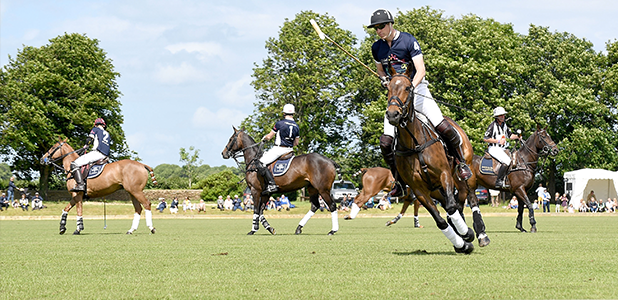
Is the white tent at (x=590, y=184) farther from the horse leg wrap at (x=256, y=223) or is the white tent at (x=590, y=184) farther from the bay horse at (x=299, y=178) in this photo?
the horse leg wrap at (x=256, y=223)

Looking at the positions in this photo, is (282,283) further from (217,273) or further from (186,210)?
(186,210)

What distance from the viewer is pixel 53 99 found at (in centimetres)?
5416

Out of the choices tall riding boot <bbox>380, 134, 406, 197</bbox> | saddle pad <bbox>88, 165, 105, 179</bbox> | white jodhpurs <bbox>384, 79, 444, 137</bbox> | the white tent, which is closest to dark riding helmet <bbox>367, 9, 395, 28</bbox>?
white jodhpurs <bbox>384, 79, 444, 137</bbox>

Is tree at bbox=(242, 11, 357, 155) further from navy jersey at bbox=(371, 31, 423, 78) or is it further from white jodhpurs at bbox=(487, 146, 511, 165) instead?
navy jersey at bbox=(371, 31, 423, 78)

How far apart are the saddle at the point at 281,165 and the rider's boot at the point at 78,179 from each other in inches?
200

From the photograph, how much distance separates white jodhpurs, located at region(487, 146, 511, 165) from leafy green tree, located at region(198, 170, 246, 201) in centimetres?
3329

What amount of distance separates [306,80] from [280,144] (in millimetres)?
37558

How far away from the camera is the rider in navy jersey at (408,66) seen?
30.2ft

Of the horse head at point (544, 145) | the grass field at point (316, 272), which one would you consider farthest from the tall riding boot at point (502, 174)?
the grass field at point (316, 272)

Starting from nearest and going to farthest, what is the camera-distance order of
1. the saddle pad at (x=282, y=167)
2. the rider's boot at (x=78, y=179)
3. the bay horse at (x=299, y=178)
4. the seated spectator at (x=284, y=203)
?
1. the bay horse at (x=299, y=178)
2. the saddle pad at (x=282, y=167)
3. the rider's boot at (x=78, y=179)
4. the seated spectator at (x=284, y=203)

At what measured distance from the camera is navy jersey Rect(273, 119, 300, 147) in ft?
55.9

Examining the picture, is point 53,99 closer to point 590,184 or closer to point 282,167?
point 590,184

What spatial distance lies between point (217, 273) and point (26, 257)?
12.4 feet

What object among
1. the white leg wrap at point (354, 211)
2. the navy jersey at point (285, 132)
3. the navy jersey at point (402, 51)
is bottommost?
the white leg wrap at point (354, 211)
